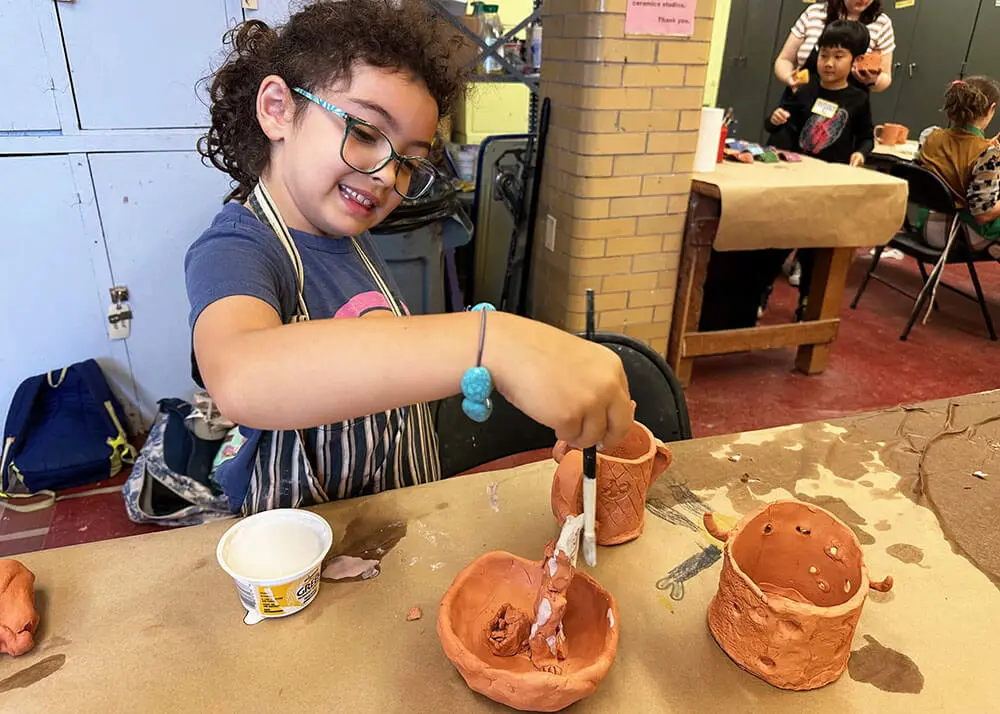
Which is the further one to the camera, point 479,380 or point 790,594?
point 790,594

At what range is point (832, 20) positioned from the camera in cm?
358

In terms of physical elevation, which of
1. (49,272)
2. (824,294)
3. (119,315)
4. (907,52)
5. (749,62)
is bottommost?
(824,294)

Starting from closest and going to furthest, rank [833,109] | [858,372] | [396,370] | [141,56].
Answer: [396,370]
[141,56]
[858,372]
[833,109]

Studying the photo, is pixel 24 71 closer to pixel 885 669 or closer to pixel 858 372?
pixel 885 669

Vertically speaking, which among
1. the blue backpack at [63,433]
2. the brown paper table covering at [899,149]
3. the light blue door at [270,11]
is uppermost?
the light blue door at [270,11]

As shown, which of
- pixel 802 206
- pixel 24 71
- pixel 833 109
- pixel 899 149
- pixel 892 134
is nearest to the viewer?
pixel 24 71

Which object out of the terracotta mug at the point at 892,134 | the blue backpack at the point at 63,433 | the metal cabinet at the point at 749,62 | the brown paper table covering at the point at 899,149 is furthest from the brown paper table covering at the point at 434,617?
the metal cabinet at the point at 749,62

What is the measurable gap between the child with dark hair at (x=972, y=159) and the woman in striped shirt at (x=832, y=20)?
1.34 feet

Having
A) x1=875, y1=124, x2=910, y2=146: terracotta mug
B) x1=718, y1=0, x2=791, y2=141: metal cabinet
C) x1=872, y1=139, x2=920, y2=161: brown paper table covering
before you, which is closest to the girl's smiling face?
x1=872, y1=139, x2=920, y2=161: brown paper table covering

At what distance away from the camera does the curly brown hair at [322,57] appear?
35.9 inches

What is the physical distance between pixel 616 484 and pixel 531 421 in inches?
15.4

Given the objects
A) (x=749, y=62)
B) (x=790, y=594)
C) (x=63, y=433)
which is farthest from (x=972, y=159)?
(x=63, y=433)

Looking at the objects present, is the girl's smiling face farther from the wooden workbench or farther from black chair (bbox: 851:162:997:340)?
black chair (bbox: 851:162:997:340)

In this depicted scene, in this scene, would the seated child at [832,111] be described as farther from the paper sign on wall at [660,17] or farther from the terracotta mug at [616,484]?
the terracotta mug at [616,484]
